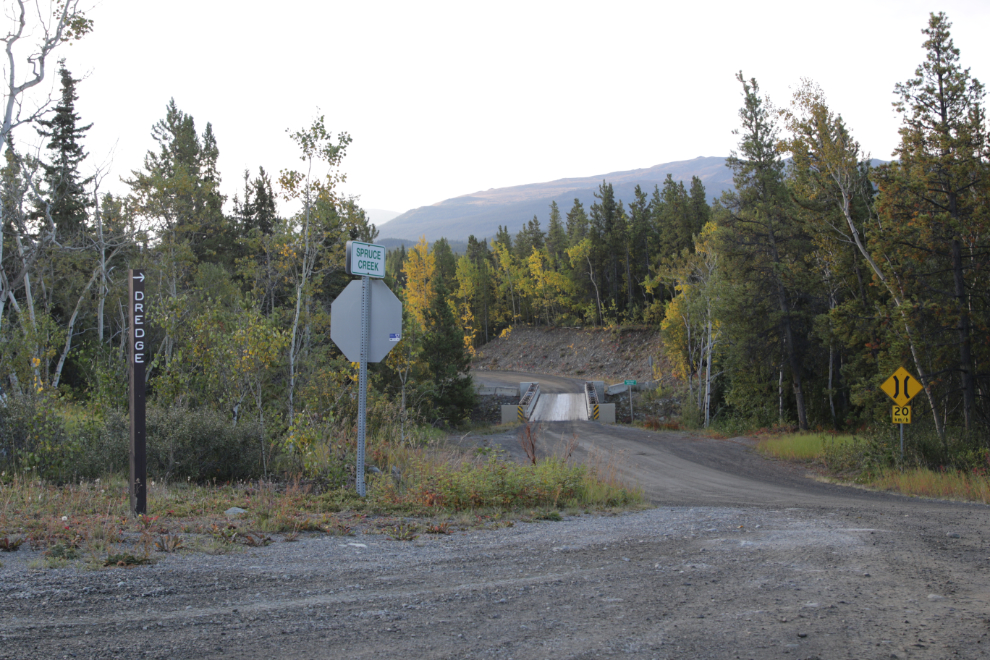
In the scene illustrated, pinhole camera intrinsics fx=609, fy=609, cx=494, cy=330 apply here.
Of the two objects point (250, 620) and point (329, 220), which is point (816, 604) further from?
point (329, 220)

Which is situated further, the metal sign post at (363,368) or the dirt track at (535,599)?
the metal sign post at (363,368)

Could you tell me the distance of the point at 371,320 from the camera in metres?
7.83

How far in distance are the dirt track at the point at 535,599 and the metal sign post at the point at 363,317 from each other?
7.79ft

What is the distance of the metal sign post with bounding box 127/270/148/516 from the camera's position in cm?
623

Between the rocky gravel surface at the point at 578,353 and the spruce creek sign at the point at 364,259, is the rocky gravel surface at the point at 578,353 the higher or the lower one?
the lower one

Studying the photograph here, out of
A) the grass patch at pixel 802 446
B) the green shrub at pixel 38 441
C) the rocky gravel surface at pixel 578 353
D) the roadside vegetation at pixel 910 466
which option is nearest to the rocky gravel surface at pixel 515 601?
the green shrub at pixel 38 441

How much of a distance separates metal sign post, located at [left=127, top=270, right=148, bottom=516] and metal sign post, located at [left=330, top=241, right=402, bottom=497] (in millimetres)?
2125

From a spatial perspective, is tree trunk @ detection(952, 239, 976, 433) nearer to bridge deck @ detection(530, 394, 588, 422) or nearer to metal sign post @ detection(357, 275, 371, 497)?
metal sign post @ detection(357, 275, 371, 497)

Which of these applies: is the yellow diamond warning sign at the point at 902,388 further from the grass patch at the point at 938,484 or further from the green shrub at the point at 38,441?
the green shrub at the point at 38,441

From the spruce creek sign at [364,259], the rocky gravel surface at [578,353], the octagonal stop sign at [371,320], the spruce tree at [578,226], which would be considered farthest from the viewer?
the spruce tree at [578,226]

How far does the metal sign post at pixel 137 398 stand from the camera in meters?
6.23

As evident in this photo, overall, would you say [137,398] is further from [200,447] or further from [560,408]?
[560,408]

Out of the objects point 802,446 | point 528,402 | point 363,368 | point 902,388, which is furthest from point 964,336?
point 528,402

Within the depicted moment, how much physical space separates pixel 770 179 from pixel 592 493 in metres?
26.6
